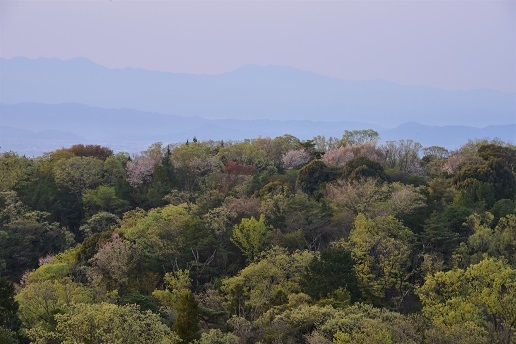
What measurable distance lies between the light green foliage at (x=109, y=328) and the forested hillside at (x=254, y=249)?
7 centimetres

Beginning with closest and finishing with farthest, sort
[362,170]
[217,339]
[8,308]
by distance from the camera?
[217,339], [8,308], [362,170]

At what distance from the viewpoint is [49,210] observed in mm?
43250

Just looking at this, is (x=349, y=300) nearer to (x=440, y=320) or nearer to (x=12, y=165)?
(x=440, y=320)

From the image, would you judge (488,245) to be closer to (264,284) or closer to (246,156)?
(264,284)

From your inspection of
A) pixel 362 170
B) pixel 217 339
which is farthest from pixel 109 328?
pixel 362 170

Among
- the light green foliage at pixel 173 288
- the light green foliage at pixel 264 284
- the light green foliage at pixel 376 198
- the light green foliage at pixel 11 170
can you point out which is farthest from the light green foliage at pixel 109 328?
the light green foliage at pixel 11 170

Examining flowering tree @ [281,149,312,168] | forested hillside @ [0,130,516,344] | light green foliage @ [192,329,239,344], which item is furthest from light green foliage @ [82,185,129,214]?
light green foliage @ [192,329,239,344]

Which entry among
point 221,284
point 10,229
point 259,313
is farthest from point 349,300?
point 10,229

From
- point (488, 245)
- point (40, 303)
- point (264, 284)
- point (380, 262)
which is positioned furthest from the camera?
point (488, 245)

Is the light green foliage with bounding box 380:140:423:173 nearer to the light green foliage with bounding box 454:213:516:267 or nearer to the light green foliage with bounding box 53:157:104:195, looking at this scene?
the light green foliage with bounding box 454:213:516:267

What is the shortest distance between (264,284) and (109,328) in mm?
8572

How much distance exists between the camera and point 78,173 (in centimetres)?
4459

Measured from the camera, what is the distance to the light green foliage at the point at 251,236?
3158 cm

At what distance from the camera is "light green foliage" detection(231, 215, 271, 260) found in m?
31.6
